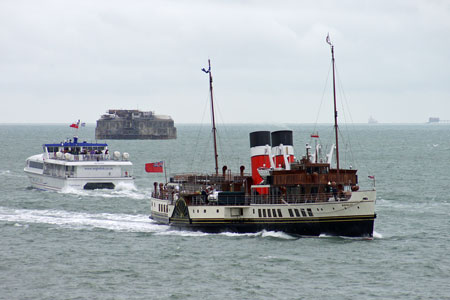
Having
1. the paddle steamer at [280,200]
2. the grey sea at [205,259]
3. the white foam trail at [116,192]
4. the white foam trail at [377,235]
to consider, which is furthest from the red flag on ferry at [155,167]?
the white foam trail at [377,235]

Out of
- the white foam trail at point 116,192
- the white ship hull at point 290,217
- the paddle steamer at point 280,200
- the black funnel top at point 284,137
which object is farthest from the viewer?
the white foam trail at point 116,192

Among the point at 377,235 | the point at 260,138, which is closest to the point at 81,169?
the point at 260,138

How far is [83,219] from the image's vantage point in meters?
62.4

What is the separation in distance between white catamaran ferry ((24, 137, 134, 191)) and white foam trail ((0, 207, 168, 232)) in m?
16.5

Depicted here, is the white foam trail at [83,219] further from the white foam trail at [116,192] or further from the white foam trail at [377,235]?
the white foam trail at [377,235]

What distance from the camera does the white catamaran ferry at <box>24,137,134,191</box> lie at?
84.6 metres

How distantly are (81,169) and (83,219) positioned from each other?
75.7 ft

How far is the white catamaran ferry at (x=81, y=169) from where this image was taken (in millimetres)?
84562

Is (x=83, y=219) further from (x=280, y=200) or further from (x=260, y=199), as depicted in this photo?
(x=280, y=200)

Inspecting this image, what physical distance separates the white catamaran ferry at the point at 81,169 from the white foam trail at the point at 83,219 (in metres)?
16.5

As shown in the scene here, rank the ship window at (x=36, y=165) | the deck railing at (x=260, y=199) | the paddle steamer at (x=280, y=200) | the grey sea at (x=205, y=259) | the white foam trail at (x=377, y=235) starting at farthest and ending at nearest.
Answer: the ship window at (x=36, y=165), the white foam trail at (x=377, y=235), the deck railing at (x=260, y=199), the paddle steamer at (x=280, y=200), the grey sea at (x=205, y=259)

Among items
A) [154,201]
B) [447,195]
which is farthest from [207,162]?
[154,201]

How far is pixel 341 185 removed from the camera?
5188 centimetres

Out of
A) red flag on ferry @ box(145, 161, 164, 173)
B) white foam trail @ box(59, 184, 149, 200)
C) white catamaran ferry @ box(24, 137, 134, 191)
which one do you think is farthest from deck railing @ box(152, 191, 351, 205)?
white catamaran ferry @ box(24, 137, 134, 191)
